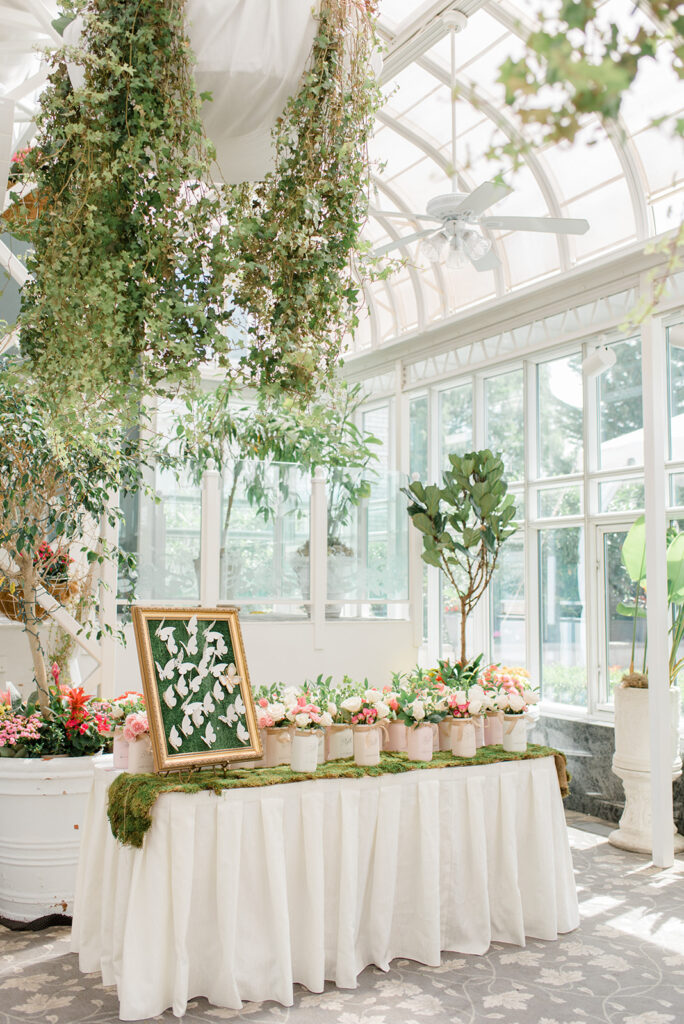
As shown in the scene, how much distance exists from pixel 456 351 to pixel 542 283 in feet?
4.55

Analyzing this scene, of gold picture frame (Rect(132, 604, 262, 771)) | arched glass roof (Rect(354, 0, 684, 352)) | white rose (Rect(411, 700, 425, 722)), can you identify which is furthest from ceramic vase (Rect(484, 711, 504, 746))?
arched glass roof (Rect(354, 0, 684, 352))

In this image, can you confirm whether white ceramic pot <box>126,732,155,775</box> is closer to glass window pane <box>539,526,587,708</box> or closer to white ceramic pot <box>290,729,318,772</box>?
white ceramic pot <box>290,729,318,772</box>

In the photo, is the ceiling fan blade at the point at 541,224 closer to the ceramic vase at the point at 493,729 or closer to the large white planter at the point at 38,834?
the ceramic vase at the point at 493,729

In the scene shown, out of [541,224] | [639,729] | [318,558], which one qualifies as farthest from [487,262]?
[639,729]

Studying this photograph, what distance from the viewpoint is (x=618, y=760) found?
596cm

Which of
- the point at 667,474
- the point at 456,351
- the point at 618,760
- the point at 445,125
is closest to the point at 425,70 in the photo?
the point at 445,125

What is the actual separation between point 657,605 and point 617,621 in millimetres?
1375

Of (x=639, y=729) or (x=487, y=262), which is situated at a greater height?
(x=487, y=262)

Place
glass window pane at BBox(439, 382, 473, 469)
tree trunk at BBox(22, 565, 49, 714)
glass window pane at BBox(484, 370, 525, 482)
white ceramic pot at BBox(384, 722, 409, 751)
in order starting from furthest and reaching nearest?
glass window pane at BBox(439, 382, 473, 469), glass window pane at BBox(484, 370, 525, 482), tree trunk at BBox(22, 565, 49, 714), white ceramic pot at BBox(384, 722, 409, 751)

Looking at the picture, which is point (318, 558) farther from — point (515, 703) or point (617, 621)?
point (515, 703)

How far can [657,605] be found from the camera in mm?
5555

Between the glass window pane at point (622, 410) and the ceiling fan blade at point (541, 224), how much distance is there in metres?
2.04

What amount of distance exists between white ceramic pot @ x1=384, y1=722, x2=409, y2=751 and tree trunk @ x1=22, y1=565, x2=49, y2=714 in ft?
6.16

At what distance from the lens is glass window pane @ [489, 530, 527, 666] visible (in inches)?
303
